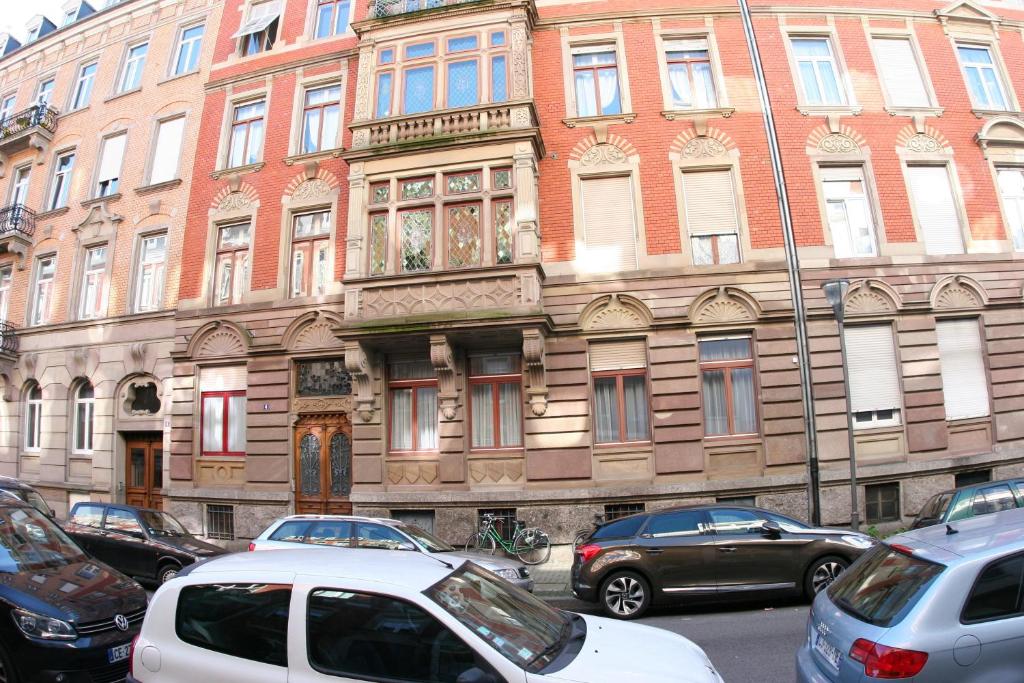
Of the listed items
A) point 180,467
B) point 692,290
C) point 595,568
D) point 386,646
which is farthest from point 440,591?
point 180,467

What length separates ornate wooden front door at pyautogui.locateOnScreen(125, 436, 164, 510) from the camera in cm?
1642

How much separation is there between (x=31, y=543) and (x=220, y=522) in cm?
927

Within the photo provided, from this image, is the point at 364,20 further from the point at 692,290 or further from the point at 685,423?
the point at 685,423

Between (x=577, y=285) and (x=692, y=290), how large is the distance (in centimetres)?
270

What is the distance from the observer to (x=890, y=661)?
11.1 feet

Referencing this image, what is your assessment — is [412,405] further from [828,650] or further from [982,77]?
[982,77]

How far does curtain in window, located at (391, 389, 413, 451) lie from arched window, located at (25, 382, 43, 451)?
13.9 metres

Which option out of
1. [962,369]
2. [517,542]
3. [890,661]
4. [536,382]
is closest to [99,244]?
[536,382]

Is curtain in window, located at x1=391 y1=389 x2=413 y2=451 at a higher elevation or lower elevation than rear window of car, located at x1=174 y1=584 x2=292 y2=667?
higher

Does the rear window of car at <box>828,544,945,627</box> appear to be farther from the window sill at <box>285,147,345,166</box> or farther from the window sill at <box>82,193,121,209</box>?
the window sill at <box>82,193,121,209</box>

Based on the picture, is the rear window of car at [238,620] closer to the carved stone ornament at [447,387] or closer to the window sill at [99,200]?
the carved stone ornament at [447,387]

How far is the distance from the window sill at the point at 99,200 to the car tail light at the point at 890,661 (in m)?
22.0

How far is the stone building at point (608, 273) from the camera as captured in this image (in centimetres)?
1287

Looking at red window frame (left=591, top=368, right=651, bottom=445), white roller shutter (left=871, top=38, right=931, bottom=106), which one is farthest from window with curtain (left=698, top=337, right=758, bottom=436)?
white roller shutter (left=871, top=38, right=931, bottom=106)
